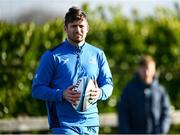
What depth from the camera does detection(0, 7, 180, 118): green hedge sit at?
1437 centimetres

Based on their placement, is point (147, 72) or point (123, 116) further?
point (123, 116)

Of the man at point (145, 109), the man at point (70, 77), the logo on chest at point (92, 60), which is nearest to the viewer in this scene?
the man at point (70, 77)

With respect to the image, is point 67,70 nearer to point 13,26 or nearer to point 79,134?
point 79,134

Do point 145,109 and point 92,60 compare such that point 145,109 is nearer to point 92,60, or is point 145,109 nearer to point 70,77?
point 92,60

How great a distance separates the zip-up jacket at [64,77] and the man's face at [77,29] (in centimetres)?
12

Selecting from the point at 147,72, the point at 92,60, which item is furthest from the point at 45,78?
the point at 147,72

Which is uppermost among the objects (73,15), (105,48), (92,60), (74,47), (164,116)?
(73,15)

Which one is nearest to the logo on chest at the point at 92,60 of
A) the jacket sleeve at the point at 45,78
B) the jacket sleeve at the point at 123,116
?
the jacket sleeve at the point at 45,78

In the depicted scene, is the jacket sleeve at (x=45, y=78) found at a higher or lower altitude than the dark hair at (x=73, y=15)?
lower

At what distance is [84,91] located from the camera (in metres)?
6.97

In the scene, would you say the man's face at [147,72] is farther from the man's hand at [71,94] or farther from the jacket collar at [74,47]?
the man's hand at [71,94]

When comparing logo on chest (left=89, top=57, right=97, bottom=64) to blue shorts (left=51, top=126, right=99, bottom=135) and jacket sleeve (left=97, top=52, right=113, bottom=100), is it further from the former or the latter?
blue shorts (left=51, top=126, right=99, bottom=135)

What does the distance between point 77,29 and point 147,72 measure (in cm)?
474

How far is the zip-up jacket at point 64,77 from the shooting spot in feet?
23.2
